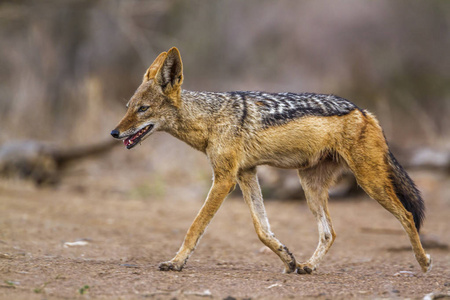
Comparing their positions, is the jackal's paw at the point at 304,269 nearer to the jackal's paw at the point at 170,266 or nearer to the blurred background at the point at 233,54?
the jackal's paw at the point at 170,266

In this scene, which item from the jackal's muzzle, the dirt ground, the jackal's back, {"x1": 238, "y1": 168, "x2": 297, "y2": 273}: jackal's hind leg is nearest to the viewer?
the dirt ground

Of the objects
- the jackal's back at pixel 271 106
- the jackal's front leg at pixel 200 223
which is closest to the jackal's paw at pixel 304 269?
the jackal's front leg at pixel 200 223

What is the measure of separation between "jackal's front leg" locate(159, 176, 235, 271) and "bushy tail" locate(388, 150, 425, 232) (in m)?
1.85

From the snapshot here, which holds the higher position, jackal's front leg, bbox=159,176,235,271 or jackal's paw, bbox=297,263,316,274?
jackal's front leg, bbox=159,176,235,271

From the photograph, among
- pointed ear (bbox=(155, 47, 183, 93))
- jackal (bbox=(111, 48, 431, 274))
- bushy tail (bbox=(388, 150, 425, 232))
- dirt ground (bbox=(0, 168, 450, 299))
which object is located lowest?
dirt ground (bbox=(0, 168, 450, 299))

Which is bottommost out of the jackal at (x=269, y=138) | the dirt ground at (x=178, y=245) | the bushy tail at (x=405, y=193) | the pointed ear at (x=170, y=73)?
the dirt ground at (x=178, y=245)

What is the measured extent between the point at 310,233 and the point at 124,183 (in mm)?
5742

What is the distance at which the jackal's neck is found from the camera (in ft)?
20.1

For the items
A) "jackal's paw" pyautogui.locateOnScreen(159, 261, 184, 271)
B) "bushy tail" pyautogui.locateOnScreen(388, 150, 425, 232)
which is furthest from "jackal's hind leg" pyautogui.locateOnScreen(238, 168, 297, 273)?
"bushy tail" pyautogui.locateOnScreen(388, 150, 425, 232)

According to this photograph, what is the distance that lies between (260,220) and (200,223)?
69cm

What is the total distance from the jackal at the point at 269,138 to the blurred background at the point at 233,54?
9.18 m

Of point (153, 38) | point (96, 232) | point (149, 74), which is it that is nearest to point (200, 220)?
point (149, 74)

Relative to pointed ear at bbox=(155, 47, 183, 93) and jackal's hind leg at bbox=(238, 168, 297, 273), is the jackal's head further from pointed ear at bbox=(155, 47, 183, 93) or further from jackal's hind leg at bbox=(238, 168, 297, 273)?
jackal's hind leg at bbox=(238, 168, 297, 273)

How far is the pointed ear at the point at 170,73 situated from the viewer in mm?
5957
